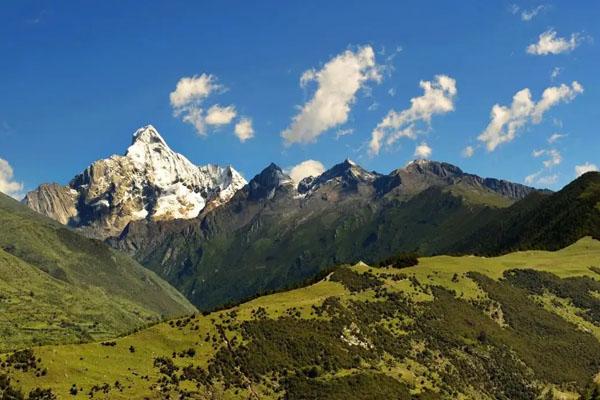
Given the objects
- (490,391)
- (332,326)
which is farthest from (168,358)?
(490,391)

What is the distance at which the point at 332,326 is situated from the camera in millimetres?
196250

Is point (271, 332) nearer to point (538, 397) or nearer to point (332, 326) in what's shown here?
point (332, 326)

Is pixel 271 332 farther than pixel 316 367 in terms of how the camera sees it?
Yes

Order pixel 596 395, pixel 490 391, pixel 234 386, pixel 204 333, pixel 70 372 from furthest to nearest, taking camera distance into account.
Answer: pixel 490 391
pixel 204 333
pixel 596 395
pixel 234 386
pixel 70 372

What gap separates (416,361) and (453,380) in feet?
40.8

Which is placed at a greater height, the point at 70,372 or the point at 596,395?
the point at 70,372

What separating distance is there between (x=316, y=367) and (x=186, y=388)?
128ft

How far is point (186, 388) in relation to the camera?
150 meters

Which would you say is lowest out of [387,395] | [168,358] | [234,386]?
[387,395]

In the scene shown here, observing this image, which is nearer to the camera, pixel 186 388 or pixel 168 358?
pixel 186 388

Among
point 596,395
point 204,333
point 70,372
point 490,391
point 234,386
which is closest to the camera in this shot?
point 70,372

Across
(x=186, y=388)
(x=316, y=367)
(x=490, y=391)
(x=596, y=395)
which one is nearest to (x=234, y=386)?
(x=186, y=388)

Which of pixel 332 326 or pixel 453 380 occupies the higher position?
pixel 332 326

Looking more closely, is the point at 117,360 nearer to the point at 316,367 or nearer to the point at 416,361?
the point at 316,367
